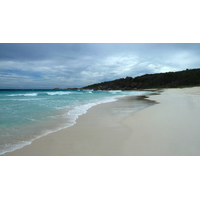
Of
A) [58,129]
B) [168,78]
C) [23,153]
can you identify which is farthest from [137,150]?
[168,78]

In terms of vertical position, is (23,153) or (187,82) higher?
(187,82)

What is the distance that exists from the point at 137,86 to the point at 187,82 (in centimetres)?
2668

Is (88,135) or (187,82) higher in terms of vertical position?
(187,82)

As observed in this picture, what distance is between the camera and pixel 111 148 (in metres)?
2.62

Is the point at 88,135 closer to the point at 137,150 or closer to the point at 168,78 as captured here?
the point at 137,150

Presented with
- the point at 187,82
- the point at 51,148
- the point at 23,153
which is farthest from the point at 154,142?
the point at 187,82

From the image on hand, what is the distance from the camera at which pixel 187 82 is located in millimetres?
63688

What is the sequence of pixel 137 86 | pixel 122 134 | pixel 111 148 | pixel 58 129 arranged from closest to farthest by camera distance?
pixel 111 148, pixel 122 134, pixel 58 129, pixel 137 86

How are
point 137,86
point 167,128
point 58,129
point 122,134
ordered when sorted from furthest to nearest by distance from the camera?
point 137,86 → point 58,129 → point 167,128 → point 122,134
